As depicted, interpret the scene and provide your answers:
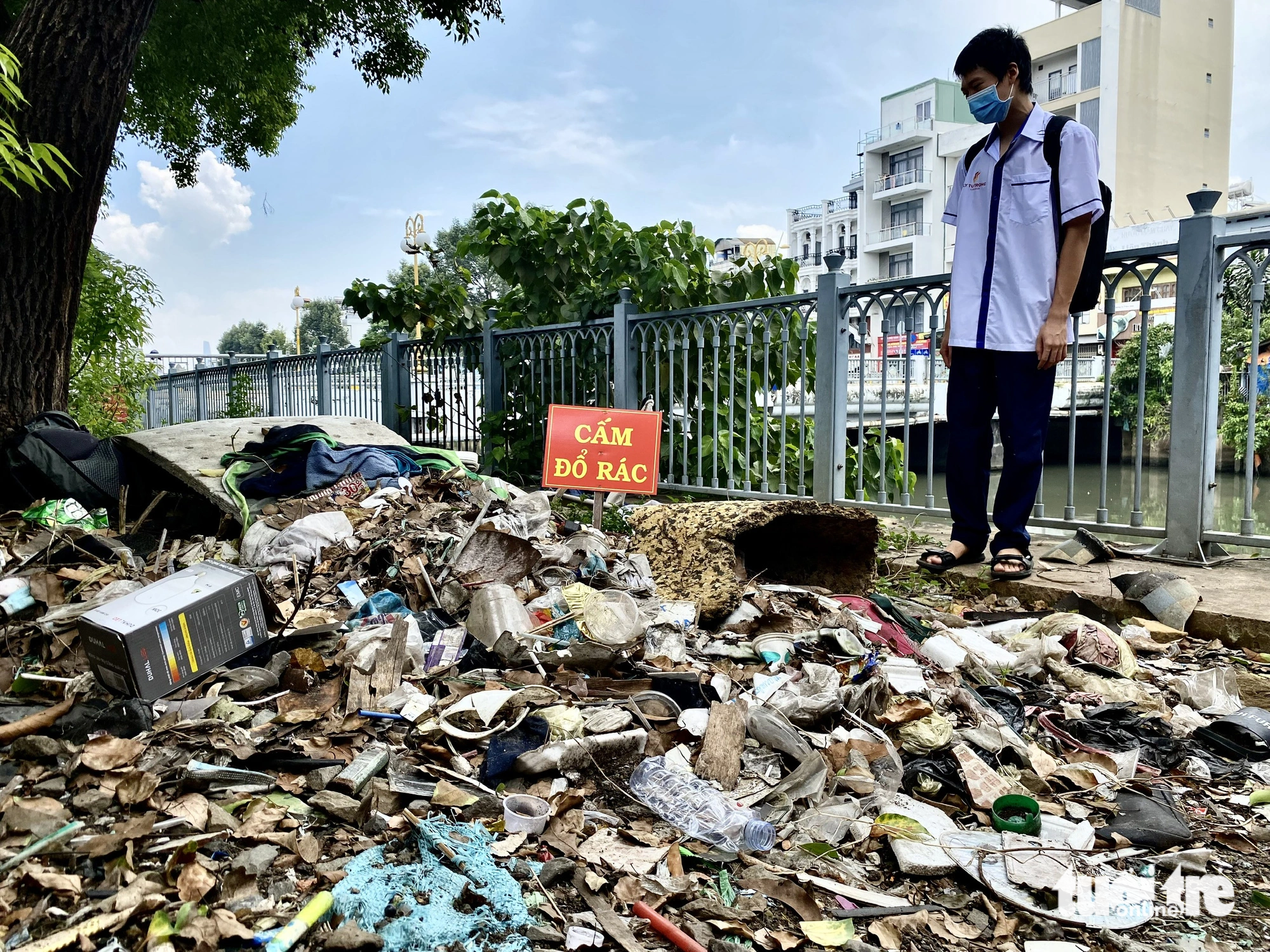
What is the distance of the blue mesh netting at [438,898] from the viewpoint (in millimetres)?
1623

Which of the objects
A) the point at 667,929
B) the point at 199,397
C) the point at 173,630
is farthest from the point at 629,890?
the point at 199,397

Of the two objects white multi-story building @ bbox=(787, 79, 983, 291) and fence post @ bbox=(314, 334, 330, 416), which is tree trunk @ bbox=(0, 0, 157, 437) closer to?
fence post @ bbox=(314, 334, 330, 416)

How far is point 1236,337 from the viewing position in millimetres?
4582

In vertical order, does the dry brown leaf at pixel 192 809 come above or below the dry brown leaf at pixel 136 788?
below

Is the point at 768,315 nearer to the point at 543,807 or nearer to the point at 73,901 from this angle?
the point at 543,807

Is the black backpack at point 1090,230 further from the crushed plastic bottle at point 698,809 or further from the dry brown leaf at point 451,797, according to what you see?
the dry brown leaf at point 451,797

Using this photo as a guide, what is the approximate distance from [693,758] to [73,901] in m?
1.43

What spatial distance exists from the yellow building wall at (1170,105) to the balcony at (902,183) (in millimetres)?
9328

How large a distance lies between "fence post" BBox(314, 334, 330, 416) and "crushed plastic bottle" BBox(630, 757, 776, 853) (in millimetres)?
10106

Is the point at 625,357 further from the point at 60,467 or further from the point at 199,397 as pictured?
the point at 199,397

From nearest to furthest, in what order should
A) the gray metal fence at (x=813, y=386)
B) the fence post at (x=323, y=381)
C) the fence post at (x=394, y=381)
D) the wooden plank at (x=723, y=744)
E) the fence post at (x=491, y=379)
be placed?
the wooden plank at (x=723, y=744) → the gray metal fence at (x=813, y=386) → the fence post at (x=491, y=379) → the fence post at (x=394, y=381) → the fence post at (x=323, y=381)

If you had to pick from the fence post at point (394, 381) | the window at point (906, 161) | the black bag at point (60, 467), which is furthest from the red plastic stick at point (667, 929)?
the window at point (906, 161)

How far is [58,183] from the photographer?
18.3ft

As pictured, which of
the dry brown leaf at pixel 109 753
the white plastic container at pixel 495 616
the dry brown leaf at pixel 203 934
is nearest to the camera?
the dry brown leaf at pixel 203 934
